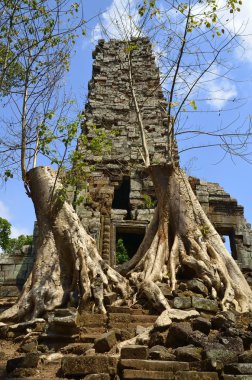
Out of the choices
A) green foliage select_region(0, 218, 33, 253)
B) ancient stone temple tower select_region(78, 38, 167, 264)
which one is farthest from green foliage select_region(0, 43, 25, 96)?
green foliage select_region(0, 218, 33, 253)

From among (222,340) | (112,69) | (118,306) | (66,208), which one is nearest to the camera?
(222,340)

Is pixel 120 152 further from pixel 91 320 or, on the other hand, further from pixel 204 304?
pixel 91 320

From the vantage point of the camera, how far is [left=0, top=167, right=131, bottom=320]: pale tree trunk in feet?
20.0

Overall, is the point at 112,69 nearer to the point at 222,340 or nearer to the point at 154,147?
the point at 154,147

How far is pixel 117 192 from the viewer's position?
1194 centimetres

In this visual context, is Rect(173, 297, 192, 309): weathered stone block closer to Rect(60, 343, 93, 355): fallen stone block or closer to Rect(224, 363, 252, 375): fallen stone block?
Rect(60, 343, 93, 355): fallen stone block

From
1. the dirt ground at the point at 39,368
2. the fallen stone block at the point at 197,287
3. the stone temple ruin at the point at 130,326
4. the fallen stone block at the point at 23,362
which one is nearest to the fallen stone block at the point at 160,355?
the stone temple ruin at the point at 130,326

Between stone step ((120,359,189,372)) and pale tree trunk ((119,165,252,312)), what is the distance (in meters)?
1.89

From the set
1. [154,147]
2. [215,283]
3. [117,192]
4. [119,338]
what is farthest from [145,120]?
[119,338]

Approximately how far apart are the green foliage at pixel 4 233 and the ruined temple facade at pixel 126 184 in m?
10.4

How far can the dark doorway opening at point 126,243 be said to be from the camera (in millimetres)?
10383

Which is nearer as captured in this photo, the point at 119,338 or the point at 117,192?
Result: the point at 119,338

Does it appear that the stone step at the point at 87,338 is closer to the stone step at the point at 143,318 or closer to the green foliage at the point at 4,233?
the stone step at the point at 143,318

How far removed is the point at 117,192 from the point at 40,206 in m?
4.61
